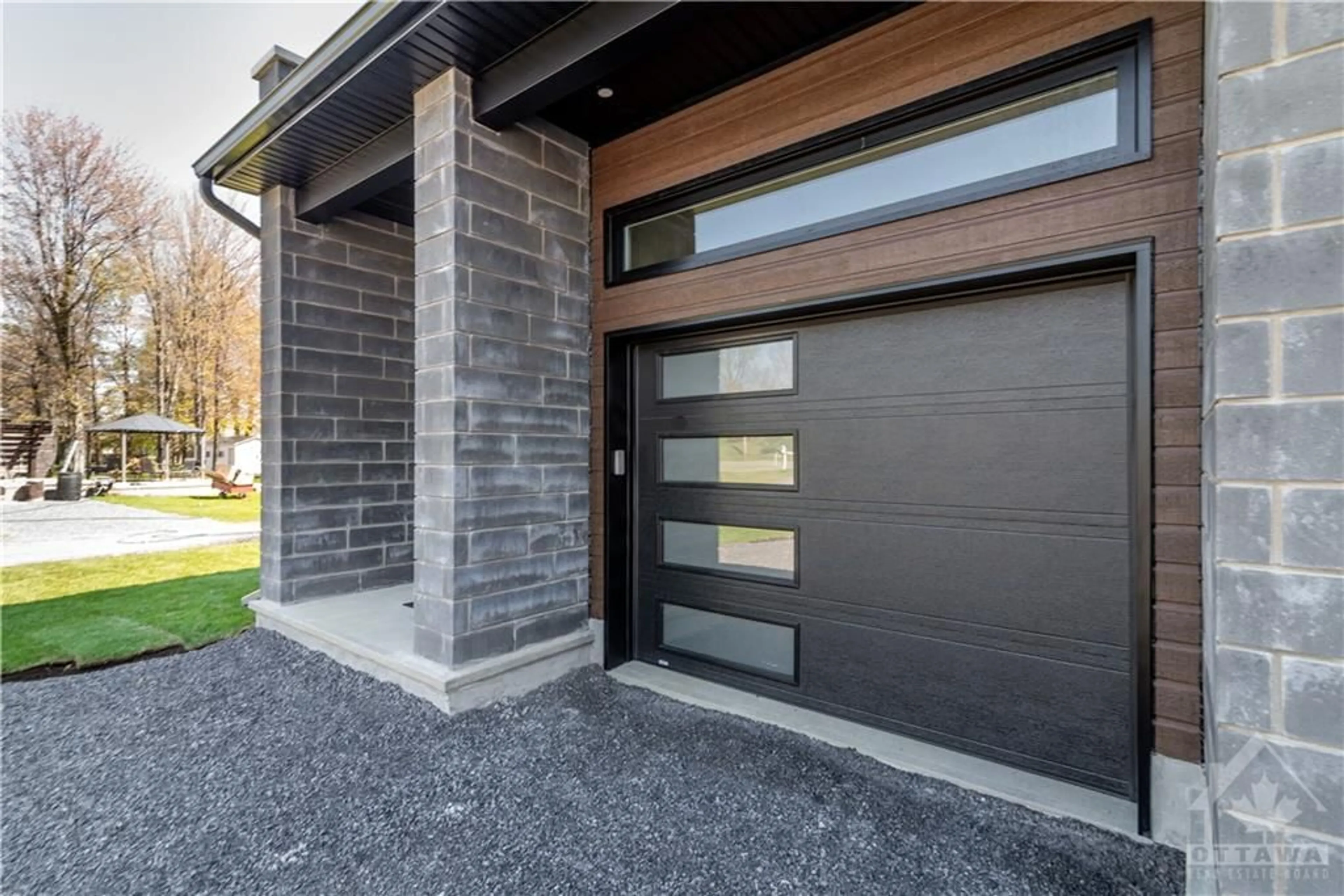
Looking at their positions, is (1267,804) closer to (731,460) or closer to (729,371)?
(731,460)

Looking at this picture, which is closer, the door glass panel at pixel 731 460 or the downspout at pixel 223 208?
the door glass panel at pixel 731 460

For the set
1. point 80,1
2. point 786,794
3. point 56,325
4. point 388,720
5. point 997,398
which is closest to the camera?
point 786,794

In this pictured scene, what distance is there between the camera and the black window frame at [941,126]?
75.8 inches

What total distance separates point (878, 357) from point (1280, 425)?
149 centimetres

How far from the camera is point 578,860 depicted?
70.1 inches

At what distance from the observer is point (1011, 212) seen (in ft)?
6.98

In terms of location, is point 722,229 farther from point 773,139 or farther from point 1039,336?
point 1039,336

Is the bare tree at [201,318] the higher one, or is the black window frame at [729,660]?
the bare tree at [201,318]

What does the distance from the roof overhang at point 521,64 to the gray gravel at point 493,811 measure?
9.53ft

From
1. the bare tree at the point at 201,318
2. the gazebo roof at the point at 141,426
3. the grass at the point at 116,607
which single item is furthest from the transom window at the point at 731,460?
the bare tree at the point at 201,318

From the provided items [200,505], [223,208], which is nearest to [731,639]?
[223,208]

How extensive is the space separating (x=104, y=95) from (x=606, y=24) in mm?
17002

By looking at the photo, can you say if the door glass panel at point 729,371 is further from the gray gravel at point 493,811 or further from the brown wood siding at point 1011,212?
the gray gravel at point 493,811

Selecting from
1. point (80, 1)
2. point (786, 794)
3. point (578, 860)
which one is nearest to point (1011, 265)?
point (786, 794)
